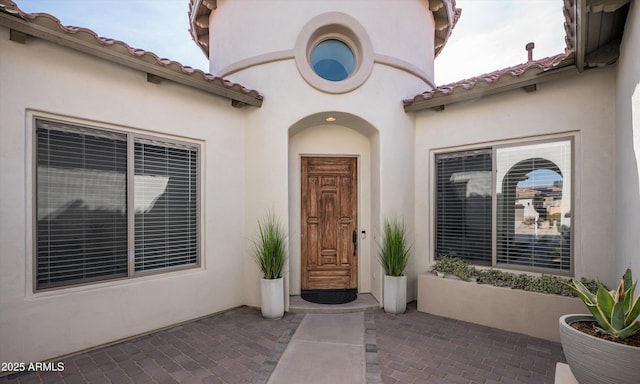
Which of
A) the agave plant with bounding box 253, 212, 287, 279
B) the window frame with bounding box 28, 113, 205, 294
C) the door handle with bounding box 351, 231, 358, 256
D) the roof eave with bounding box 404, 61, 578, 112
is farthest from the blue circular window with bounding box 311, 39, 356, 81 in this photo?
the door handle with bounding box 351, 231, 358, 256

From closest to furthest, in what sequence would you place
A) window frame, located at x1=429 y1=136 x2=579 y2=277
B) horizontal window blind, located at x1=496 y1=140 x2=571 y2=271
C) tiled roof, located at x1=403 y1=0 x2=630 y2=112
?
tiled roof, located at x1=403 y1=0 x2=630 y2=112
window frame, located at x1=429 y1=136 x2=579 y2=277
horizontal window blind, located at x1=496 y1=140 x2=571 y2=271

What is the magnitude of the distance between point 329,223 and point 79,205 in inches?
162

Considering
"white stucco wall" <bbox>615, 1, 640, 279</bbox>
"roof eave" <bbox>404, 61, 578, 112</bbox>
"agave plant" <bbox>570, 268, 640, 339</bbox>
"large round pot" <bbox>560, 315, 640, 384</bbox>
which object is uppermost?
"roof eave" <bbox>404, 61, 578, 112</bbox>

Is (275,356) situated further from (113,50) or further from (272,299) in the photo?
(113,50)

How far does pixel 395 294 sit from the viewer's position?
5078 mm

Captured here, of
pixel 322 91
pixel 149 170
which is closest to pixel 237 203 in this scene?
pixel 149 170

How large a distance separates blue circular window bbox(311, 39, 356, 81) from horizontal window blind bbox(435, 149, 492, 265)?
2.48m

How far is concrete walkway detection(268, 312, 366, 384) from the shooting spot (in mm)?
3268

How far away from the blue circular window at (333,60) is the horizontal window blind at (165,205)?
9.20 ft

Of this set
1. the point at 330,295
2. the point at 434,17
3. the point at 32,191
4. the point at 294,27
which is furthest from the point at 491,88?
the point at 32,191

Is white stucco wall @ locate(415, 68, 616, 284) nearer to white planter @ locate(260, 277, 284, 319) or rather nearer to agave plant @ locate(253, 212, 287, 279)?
agave plant @ locate(253, 212, 287, 279)

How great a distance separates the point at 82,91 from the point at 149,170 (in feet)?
4.21

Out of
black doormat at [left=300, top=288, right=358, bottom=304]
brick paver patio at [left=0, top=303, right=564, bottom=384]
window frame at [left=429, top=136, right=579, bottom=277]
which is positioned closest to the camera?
brick paver patio at [left=0, top=303, right=564, bottom=384]

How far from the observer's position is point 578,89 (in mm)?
4262
